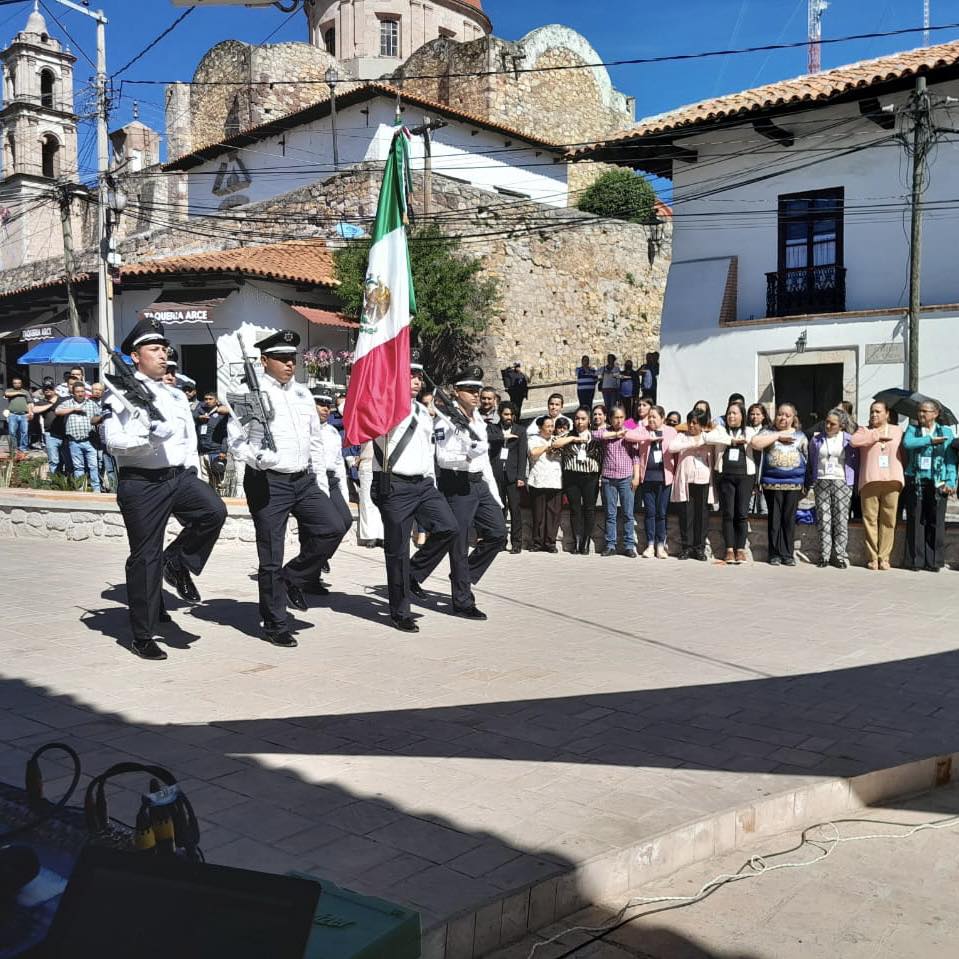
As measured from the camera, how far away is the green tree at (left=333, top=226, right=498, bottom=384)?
86.1ft

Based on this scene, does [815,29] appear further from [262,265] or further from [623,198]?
[262,265]

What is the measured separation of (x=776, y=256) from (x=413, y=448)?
15306 mm

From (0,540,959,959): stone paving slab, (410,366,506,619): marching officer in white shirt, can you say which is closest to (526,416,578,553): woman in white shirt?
(0,540,959,959): stone paving slab

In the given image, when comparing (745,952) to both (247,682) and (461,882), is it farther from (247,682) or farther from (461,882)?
(247,682)

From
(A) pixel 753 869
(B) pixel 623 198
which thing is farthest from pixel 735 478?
(B) pixel 623 198

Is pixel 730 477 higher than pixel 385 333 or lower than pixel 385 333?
lower

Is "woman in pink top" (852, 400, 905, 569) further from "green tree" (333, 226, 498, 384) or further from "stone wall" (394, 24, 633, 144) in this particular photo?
"stone wall" (394, 24, 633, 144)

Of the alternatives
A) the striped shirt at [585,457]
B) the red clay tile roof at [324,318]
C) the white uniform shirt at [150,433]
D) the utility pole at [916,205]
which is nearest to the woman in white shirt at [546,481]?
the striped shirt at [585,457]

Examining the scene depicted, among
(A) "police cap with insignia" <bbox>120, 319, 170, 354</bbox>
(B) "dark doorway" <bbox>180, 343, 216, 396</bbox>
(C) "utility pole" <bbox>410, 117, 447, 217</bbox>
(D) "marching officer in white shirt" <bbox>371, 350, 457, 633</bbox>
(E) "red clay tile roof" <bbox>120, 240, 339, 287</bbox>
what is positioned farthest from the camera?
(C) "utility pole" <bbox>410, 117, 447, 217</bbox>

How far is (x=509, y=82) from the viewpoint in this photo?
38875 millimetres

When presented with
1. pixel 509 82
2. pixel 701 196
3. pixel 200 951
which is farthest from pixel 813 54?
pixel 200 951

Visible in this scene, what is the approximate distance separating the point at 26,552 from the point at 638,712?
8.21 m

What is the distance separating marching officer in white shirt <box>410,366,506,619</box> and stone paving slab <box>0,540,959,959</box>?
1.21 ft

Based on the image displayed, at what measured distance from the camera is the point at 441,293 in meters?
27.0
